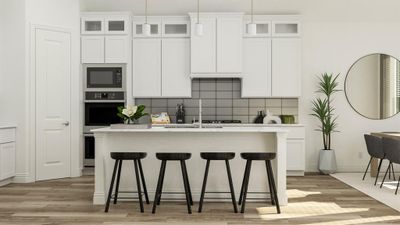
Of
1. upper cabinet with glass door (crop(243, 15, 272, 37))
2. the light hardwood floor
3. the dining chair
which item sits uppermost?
upper cabinet with glass door (crop(243, 15, 272, 37))

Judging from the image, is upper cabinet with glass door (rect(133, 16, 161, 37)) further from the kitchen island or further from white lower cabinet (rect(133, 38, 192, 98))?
the kitchen island

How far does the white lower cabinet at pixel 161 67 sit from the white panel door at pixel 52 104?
1.10m

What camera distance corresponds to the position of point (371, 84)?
7938 mm

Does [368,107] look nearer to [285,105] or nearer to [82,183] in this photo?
[285,105]

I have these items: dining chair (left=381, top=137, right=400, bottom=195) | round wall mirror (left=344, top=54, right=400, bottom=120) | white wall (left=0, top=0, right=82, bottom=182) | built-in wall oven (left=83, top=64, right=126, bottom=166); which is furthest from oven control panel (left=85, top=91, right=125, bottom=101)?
dining chair (left=381, top=137, right=400, bottom=195)

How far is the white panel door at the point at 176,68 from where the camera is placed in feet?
25.1

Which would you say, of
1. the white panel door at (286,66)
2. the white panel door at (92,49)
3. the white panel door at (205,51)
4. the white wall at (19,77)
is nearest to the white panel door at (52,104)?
the white wall at (19,77)

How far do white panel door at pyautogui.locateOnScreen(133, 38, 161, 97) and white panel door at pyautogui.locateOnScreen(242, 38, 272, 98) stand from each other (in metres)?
1.39

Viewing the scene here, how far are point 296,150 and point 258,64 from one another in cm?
149

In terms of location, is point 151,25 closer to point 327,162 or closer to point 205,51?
point 205,51

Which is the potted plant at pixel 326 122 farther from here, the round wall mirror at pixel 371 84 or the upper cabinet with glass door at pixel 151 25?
the upper cabinet with glass door at pixel 151 25

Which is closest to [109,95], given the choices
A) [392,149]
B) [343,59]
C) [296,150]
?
[296,150]

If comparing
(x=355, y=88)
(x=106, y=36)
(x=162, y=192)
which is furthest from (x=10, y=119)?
(x=355, y=88)

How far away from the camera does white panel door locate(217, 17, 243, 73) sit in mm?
7516
